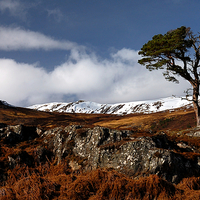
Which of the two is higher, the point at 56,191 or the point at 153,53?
the point at 153,53

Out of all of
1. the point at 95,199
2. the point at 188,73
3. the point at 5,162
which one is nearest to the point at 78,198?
the point at 95,199

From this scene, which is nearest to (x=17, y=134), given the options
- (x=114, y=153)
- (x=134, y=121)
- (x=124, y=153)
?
(x=114, y=153)

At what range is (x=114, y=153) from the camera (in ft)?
33.8

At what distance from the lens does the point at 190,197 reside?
208 inches

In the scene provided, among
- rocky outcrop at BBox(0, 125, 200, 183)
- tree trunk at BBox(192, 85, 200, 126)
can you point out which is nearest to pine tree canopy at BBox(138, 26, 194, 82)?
tree trunk at BBox(192, 85, 200, 126)

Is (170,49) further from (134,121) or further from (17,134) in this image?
(134,121)

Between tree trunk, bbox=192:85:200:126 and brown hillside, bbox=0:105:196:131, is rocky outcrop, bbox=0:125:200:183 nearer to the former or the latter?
tree trunk, bbox=192:85:200:126

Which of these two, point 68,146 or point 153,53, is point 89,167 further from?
point 153,53

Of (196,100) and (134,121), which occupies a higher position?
(196,100)

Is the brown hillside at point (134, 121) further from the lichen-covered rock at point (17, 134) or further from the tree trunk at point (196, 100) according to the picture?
the lichen-covered rock at point (17, 134)

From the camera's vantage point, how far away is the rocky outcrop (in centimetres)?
895

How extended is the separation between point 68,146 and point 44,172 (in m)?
3.18

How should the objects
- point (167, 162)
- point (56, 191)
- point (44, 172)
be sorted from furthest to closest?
1. point (44, 172)
2. point (167, 162)
3. point (56, 191)

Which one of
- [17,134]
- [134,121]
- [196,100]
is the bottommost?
[134,121]
